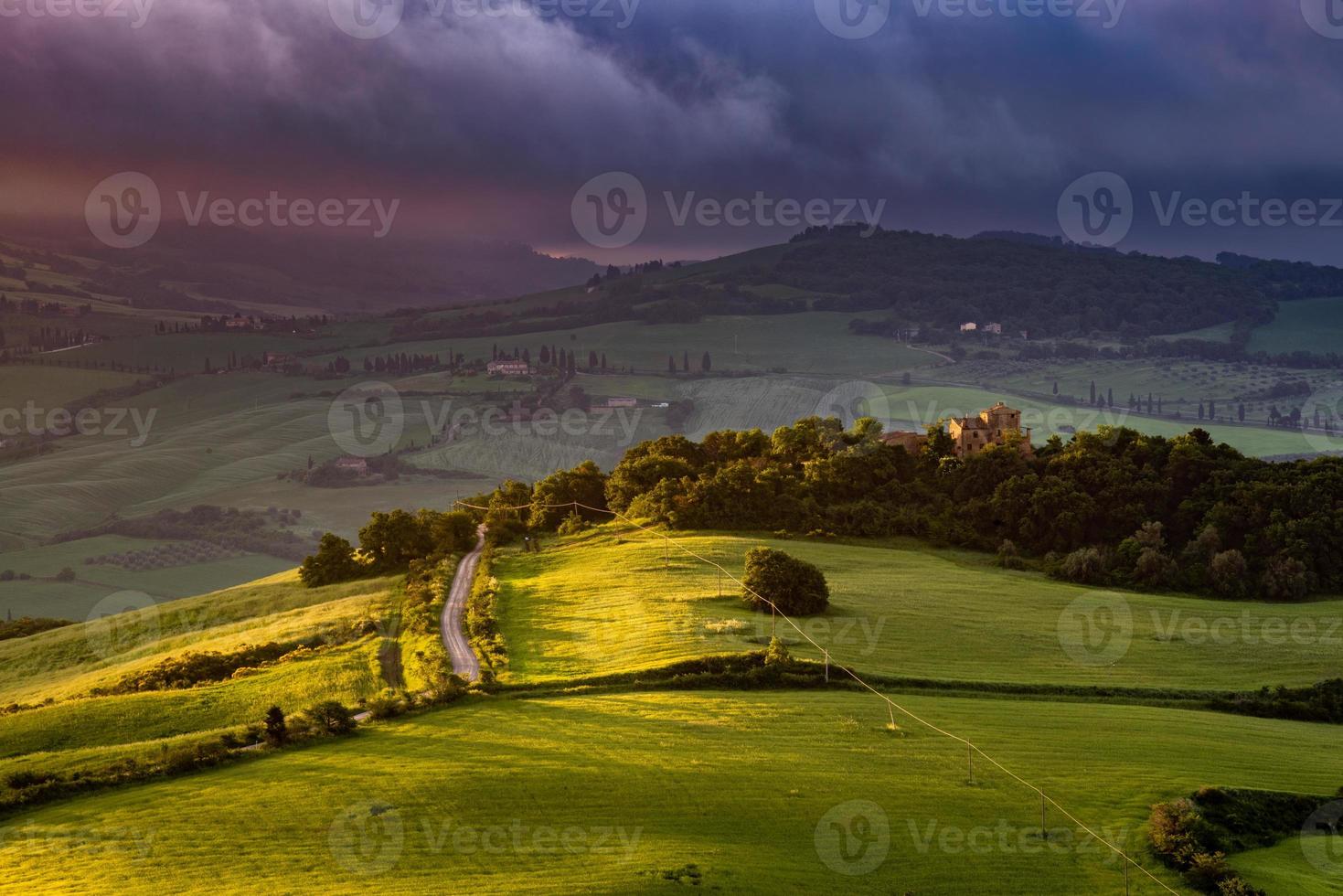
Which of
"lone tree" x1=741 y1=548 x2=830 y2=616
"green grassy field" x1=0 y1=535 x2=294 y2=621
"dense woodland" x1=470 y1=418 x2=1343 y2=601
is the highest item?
"dense woodland" x1=470 y1=418 x2=1343 y2=601

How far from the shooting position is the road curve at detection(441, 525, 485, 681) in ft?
159

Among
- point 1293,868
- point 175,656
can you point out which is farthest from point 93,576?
point 1293,868

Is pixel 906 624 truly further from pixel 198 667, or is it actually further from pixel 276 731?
pixel 198 667

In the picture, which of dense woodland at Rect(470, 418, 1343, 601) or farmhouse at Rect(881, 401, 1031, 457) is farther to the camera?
farmhouse at Rect(881, 401, 1031, 457)

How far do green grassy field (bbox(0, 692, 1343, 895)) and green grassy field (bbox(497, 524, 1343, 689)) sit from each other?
7055 millimetres

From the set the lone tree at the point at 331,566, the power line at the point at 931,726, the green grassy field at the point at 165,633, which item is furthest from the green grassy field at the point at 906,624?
the lone tree at the point at 331,566

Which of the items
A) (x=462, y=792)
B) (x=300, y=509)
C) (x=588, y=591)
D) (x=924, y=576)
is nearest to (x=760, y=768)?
(x=462, y=792)

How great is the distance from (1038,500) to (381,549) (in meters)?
43.5

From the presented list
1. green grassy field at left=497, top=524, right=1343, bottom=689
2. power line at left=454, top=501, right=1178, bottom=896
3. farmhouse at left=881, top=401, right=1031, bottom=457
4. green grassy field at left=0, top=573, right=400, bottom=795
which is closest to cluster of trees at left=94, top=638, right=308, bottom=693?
green grassy field at left=0, top=573, right=400, bottom=795

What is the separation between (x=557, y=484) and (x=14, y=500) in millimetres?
146117

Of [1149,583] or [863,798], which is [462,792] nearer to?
[863,798]

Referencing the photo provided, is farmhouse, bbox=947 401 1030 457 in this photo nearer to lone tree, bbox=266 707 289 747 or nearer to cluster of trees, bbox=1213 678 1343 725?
cluster of trees, bbox=1213 678 1343 725

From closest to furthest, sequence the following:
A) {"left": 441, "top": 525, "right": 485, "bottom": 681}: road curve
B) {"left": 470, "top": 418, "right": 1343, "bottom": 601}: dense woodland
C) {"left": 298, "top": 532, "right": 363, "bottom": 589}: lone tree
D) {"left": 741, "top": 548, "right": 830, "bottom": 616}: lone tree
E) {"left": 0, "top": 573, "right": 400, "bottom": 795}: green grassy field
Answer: {"left": 0, "top": 573, "right": 400, "bottom": 795}: green grassy field < {"left": 441, "top": 525, "right": 485, "bottom": 681}: road curve < {"left": 741, "top": 548, "right": 830, "bottom": 616}: lone tree < {"left": 470, "top": 418, "right": 1343, "bottom": 601}: dense woodland < {"left": 298, "top": 532, "right": 363, "bottom": 589}: lone tree

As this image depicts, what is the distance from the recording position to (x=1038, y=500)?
7550 cm
